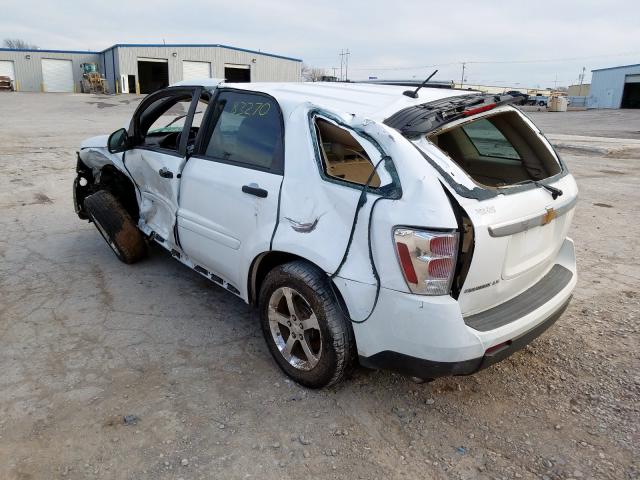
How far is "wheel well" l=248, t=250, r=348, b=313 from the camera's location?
2.96 m

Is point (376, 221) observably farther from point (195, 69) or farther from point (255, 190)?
point (195, 69)

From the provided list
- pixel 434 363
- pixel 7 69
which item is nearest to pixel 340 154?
pixel 434 363

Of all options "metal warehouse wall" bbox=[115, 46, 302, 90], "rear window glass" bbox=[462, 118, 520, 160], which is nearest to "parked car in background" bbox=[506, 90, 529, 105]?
"rear window glass" bbox=[462, 118, 520, 160]

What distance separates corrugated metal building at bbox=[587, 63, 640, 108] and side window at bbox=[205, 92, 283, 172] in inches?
2574

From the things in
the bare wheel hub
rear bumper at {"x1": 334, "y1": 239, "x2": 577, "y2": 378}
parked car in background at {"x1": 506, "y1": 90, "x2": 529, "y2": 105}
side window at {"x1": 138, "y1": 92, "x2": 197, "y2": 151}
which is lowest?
the bare wheel hub

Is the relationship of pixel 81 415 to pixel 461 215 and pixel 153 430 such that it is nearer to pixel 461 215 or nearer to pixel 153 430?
pixel 153 430

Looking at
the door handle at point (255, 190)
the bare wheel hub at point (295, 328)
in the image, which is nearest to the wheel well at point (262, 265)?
the bare wheel hub at point (295, 328)

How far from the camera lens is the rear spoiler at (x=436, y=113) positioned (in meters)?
2.55

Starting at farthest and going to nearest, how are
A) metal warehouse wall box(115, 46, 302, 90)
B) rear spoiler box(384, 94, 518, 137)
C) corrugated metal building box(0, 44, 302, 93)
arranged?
1. corrugated metal building box(0, 44, 302, 93)
2. metal warehouse wall box(115, 46, 302, 90)
3. rear spoiler box(384, 94, 518, 137)

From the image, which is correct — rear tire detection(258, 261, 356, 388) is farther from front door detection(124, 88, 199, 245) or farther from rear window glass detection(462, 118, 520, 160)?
rear window glass detection(462, 118, 520, 160)

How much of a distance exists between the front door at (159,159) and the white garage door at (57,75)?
169 feet

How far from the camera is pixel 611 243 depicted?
567 centimetres

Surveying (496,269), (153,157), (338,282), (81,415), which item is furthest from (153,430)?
(153,157)

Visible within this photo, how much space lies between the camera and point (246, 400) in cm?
286
